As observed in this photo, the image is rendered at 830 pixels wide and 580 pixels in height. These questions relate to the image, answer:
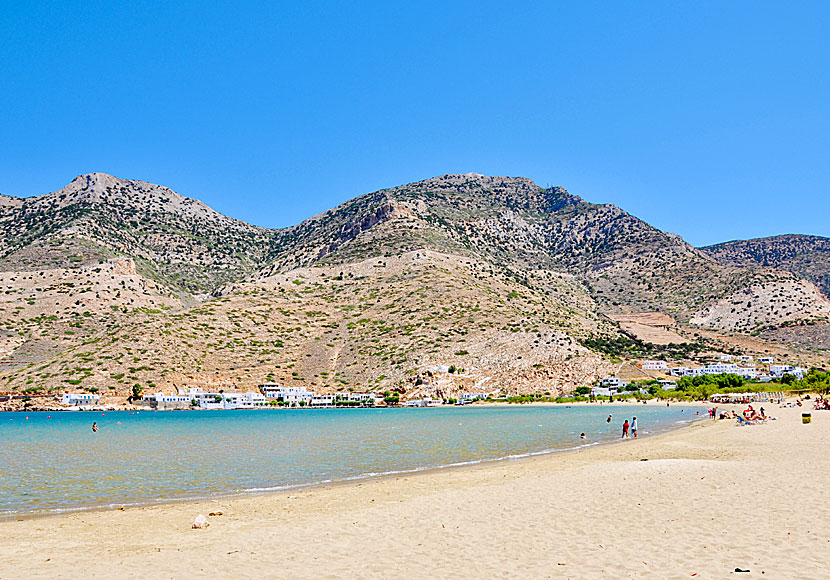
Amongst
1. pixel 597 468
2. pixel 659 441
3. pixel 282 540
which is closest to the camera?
pixel 282 540

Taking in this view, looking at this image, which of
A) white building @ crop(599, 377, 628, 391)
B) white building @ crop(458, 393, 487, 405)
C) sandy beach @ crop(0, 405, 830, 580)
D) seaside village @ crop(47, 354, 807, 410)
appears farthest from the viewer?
white building @ crop(599, 377, 628, 391)

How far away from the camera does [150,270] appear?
494ft

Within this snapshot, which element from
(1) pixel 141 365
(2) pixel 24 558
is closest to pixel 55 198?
(1) pixel 141 365

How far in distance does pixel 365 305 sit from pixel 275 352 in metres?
23.6

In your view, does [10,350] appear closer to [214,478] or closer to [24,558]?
[214,478]

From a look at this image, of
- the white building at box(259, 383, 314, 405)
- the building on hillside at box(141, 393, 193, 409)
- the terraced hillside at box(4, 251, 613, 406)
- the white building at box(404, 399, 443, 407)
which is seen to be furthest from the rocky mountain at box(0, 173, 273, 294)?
the white building at box(404, 399, 443, 407)

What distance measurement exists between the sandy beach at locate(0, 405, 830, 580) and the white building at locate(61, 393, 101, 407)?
86.7 meters

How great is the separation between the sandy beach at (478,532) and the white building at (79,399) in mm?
86692

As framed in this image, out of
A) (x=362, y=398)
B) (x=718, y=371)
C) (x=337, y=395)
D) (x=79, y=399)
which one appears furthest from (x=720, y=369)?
(x=79, y=399)

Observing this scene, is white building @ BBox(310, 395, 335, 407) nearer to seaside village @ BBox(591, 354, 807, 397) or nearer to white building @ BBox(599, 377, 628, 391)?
seaside village @ BBox(591, 354, 807, 397)

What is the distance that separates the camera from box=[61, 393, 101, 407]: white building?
306 ft

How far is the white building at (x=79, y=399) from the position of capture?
93.1 m

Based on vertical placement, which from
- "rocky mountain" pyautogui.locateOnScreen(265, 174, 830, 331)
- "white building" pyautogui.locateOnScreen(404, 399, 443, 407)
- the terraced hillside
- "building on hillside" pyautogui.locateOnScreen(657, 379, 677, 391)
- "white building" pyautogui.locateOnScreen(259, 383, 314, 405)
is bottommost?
"white building" pyautogui.locateOnScreen(404, 399, 443, 407)

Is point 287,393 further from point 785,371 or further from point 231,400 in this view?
point 785,371
